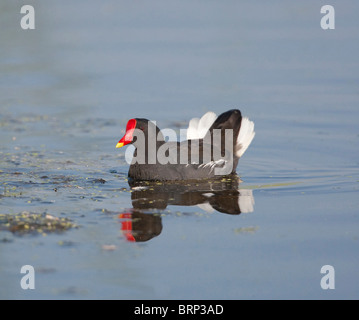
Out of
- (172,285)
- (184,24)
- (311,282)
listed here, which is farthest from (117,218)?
(184,24)

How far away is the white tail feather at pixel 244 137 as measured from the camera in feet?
28.2

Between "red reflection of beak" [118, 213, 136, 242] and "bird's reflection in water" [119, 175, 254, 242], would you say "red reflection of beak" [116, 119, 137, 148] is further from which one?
"red reflection of beak" [118, 213, 136, 242]

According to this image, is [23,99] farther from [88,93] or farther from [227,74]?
[227,74]

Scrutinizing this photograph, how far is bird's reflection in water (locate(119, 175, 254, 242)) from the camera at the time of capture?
6.00 metres

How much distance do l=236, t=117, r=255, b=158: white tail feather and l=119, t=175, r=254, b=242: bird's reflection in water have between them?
0.60 metres

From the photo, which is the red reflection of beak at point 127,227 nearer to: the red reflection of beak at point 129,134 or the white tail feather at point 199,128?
the red reflection of beak at point 129,134

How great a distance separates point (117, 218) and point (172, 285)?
150 cm

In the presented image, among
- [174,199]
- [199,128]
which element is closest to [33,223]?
[174,199]

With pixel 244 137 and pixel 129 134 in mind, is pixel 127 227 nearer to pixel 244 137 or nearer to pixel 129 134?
pixel 129 134

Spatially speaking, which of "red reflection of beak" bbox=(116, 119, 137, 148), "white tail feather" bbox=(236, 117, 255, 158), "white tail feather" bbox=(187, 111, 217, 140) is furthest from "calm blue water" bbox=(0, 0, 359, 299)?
"white tail feather" bbox=(187, 111, 217, 140)

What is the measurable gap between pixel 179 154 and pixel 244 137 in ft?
3.57

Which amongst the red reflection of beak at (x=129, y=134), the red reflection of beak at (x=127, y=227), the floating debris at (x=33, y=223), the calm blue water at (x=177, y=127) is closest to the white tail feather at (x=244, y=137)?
the calm blue water at (x=177, y=127)

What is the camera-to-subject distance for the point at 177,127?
969 centimetres

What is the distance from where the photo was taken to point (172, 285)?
4.82 meters
